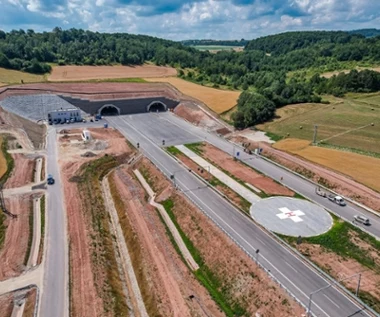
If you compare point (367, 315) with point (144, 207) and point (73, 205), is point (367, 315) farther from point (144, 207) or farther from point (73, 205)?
point (73, 205)

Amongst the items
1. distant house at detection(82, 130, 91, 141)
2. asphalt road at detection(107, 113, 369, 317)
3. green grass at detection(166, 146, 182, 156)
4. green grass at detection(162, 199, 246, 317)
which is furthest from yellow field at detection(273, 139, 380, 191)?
distant house at detection(82, 130, 91, 141)

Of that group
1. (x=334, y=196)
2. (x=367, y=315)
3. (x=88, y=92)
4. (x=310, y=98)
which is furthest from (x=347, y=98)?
(x=367, y=315)

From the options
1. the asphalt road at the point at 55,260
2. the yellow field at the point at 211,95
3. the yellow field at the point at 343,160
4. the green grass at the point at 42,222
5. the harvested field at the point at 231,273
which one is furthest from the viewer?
the yellow field at the point at 211,95

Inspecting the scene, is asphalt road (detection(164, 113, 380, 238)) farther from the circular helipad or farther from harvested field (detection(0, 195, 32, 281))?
harvested field (detection(0, 195, 32, 281))

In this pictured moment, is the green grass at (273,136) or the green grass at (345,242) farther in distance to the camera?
the green grass at (273,136)

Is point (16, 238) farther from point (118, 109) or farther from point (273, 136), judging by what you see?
point (118, 109)

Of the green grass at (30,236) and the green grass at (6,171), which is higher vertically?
the green grass at (6,171)

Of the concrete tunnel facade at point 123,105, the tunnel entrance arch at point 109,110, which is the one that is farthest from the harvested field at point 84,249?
the tunnel entrance arch at point 109,110

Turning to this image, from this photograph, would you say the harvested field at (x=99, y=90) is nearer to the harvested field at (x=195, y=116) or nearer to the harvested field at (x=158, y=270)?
the harvested field at (x=195, y=116)
